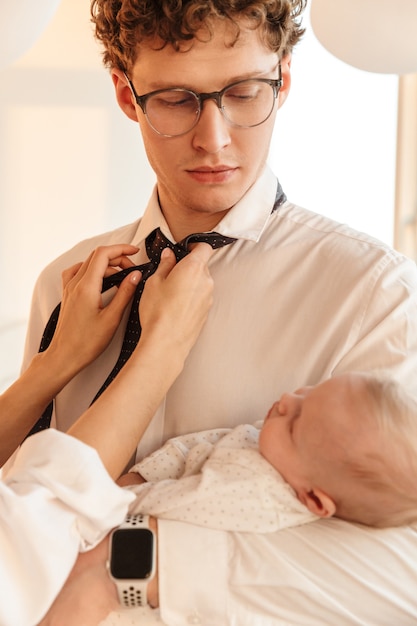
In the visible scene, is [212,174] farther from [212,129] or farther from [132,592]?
[132,592]

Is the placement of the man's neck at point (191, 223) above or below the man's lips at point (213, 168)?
below

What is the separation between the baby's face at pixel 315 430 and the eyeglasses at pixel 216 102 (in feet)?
1.96

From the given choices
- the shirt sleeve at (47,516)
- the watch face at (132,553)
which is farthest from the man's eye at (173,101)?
the watch face at (132,553)

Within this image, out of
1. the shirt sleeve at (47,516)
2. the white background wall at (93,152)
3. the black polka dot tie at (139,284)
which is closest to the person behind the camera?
the shirt sleeve at (47,516)

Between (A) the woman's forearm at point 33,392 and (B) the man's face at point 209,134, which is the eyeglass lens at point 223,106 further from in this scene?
(A) the woman's forearm at point 33,392

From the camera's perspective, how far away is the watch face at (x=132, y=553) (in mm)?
1387

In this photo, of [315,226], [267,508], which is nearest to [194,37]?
[315,226]

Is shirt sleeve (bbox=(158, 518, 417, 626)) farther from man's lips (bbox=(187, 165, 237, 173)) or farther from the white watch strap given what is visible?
man's lips (bbox=(187, 165, 237, 173))

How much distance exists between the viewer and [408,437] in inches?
55.1

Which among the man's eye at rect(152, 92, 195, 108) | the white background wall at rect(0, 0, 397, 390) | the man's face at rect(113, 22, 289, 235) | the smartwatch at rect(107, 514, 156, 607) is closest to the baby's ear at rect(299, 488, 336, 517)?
the smartwatch at rect(107, 514, 156, 607)

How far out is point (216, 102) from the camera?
1.71m

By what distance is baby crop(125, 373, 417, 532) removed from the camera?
4.62ft

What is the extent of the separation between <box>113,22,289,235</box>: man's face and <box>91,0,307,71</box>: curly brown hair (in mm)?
23

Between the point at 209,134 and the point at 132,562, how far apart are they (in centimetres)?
83
